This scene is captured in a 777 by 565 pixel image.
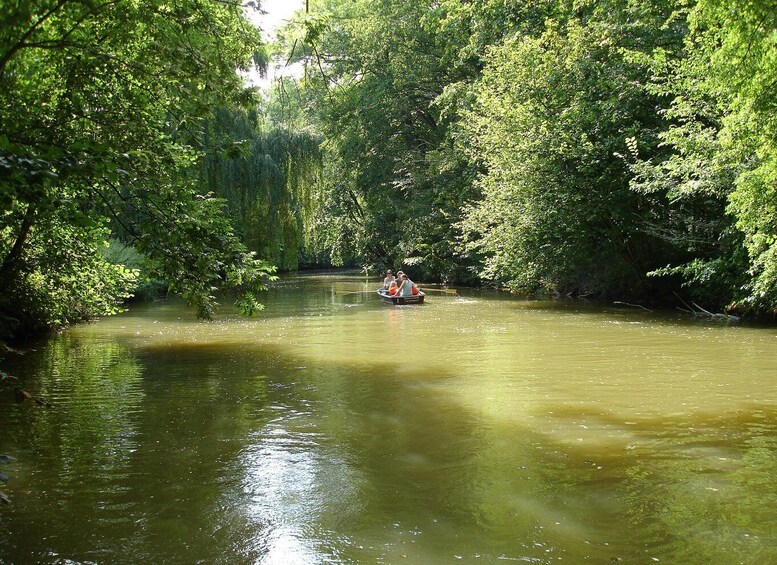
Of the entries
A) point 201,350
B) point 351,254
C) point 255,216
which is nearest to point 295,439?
point 201,350

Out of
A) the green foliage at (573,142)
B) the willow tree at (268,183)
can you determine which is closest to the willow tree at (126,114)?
Answer: the green foliage at (573,142)

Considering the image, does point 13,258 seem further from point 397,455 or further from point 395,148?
point 395,148

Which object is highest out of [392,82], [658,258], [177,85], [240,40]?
[392,82]

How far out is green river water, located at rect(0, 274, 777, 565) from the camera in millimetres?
4414

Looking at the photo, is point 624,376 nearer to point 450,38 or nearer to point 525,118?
point 525,118

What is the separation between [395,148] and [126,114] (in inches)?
1069

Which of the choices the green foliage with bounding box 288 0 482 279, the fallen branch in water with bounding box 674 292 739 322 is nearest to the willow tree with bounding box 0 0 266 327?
the fallen branch in water with bounding box 674 292 739 322

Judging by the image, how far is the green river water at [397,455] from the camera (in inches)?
174

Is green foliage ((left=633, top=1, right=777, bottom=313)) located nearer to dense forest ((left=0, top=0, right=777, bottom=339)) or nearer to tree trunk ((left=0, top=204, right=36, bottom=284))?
dense forest ((left=0, top=0, right=777, bottom=339))

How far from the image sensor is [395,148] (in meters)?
33.8

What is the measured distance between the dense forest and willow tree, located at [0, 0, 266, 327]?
0.10ft

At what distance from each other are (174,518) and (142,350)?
8902 mm

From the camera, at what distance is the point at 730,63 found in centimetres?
1182

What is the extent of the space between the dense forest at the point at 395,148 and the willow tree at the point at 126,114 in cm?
3
